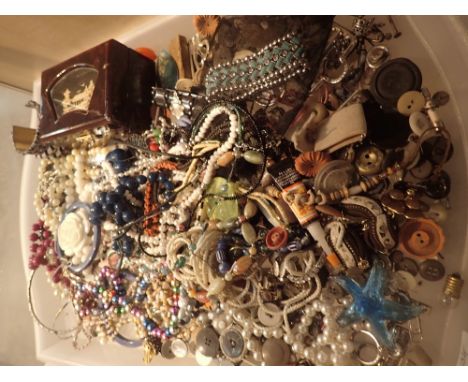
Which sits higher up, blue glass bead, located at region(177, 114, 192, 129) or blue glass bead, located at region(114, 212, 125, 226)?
blue glass bead, located at region(177, 114, 192, 129)

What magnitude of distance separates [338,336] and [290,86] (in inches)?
19.4

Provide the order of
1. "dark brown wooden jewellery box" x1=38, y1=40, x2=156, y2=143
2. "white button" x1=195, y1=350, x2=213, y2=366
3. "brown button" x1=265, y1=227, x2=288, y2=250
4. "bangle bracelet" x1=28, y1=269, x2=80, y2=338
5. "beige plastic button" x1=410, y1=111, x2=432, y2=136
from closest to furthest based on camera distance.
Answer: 1. "beige plastic button" x1=410, y1=111, x2=432, y2=136
2. "brown button" x1=265, y1=227, x2=288, y2=250
3. "white button" x1=195, y1=350, x2=213, y2=366
4. "dark brown wooden jewellery box" x1=38, y1=40, x2=156, y2=143
5. "bangle bracelet" x1=28, y1=269, x2=80, y2=338

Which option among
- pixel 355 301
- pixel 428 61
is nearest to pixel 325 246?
pixel 355 301

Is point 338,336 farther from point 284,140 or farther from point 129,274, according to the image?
point 129,274

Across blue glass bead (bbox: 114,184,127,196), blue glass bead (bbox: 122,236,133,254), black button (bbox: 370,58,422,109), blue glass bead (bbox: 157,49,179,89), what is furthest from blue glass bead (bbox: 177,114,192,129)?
black button (bbox: 370,58,422,109)

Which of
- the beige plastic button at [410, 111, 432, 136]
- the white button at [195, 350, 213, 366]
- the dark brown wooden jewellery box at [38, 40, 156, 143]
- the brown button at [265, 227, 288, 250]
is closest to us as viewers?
the beige plastic button at [410, 111, 432, 136]

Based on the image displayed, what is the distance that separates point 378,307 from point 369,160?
264 millimetres

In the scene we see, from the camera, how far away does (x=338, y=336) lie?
0.74m

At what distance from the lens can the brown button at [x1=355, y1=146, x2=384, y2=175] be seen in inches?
27.5

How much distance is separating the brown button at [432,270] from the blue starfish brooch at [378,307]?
0.06m

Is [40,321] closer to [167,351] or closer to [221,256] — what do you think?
[167,351]

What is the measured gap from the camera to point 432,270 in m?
0.69

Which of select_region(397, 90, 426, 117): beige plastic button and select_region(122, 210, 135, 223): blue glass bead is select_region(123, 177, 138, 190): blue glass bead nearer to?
select_region(122, 210, 135, 223): blue glass bead

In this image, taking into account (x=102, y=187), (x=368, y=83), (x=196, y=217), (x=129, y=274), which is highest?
(x=368, y=83)
